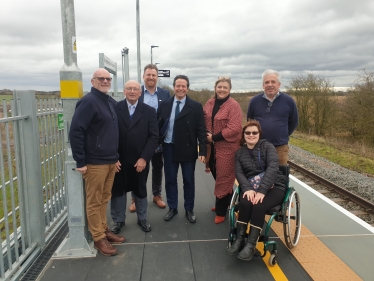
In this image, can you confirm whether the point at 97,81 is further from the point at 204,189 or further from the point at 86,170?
the point at 204,189

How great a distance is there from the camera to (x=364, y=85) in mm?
17547

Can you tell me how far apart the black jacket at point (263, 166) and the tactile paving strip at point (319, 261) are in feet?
2.43

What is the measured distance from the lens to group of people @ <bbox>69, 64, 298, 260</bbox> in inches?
120

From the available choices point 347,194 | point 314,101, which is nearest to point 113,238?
point 347,194

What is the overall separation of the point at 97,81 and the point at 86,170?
93cm

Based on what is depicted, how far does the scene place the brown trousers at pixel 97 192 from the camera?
310 cm

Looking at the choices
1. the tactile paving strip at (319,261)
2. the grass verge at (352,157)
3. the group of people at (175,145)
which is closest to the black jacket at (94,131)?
the group of people at (175,145)

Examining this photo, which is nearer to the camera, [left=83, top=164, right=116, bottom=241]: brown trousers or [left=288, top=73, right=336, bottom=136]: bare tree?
[left=83, top=164, right=116, bottom=241]: brown trousers

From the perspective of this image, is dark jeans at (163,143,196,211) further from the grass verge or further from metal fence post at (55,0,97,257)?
the grass verge

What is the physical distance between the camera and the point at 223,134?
3.80m

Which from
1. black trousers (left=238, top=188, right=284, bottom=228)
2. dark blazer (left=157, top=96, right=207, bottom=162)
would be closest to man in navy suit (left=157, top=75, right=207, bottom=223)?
dark blazer (left=157, top=96, right=207, bottom=162)

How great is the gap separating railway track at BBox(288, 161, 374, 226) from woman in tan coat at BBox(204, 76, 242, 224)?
2.89m

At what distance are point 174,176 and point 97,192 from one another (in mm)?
1248

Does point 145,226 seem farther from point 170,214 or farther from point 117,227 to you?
point 170,214
